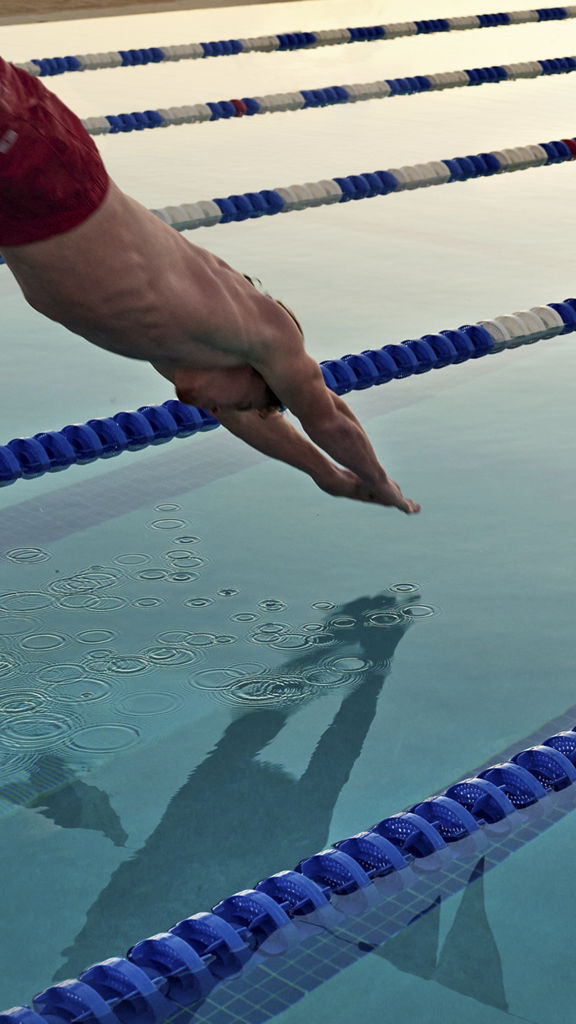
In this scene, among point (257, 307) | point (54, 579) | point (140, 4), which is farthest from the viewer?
point (140, 4)

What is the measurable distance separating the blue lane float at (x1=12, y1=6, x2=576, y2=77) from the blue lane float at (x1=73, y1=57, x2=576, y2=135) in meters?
1.35

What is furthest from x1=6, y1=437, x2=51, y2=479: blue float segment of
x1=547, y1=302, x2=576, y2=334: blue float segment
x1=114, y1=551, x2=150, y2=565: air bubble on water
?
x1=547, y1=302, x2=576, y2=334: blue float segment

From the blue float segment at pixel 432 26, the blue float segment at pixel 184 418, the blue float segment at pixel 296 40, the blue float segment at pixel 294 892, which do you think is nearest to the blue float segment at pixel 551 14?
the blue float segment at pixel 432 26

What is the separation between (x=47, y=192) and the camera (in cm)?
202

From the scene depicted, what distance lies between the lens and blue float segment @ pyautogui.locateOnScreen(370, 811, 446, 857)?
209 centimetres

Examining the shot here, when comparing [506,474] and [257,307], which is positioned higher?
[257,307]

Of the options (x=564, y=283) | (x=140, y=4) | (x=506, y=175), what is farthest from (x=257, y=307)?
(x=140, y=4)

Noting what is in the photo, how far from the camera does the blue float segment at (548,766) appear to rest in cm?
227

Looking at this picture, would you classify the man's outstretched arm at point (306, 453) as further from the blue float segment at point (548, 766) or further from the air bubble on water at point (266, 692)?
the blue float segment at point (548, 766)

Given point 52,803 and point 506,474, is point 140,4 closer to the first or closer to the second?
point 506,474

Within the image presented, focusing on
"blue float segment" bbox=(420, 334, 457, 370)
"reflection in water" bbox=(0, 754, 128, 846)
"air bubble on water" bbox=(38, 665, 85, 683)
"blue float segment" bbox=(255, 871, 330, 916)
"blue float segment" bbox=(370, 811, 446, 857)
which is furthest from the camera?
"blue float segment" bbox=(420, 334, 457, 370)

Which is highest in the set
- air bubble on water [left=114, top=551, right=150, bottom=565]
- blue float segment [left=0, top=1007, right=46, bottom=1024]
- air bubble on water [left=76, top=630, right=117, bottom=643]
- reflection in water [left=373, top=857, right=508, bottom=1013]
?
blue float segment [left=0, top=1007, right=46, bottom=1024]

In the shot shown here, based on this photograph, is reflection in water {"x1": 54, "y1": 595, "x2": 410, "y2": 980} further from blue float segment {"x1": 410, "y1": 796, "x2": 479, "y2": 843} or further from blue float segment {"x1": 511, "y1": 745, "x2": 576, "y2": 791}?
blue float segment {"x1": 511, "y1": 745, "x2": 576, "y2": 791}

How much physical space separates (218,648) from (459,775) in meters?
0.62
